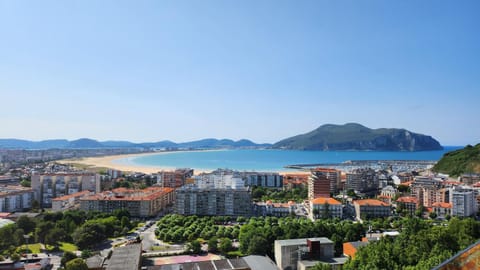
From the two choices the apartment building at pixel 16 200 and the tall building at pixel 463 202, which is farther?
the apartment building at pixel 16 200

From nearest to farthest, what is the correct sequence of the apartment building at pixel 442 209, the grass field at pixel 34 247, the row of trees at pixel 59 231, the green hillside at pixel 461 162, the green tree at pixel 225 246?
the green tree at pixel 225 246 → the row of trees at pixel 59 231 → the grass field at pixel 34 247 → the apartment building at pixel 442 209 → the green hillside at pixel 461 162

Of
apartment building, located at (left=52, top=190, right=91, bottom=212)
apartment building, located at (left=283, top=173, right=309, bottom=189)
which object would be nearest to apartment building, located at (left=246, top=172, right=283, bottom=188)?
apartment building, located at (left=283, top=173, right=309, bottom=189)

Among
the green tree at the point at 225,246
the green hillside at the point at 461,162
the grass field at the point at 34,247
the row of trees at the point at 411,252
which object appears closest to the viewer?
the row of trees at the point at 411,252

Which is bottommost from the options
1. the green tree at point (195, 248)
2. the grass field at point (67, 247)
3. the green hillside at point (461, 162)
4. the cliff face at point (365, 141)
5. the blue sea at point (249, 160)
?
the grass field at point (67, 247)

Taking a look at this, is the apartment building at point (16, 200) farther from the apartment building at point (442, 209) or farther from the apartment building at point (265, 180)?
the apartment building at point (442, 209)


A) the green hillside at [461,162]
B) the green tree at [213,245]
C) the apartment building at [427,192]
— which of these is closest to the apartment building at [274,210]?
the green tree at [213,245]

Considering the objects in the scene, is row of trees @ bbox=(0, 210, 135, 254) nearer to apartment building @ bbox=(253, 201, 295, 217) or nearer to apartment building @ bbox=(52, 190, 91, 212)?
apartment building @ bbox=(52, 190, 91, 212)
